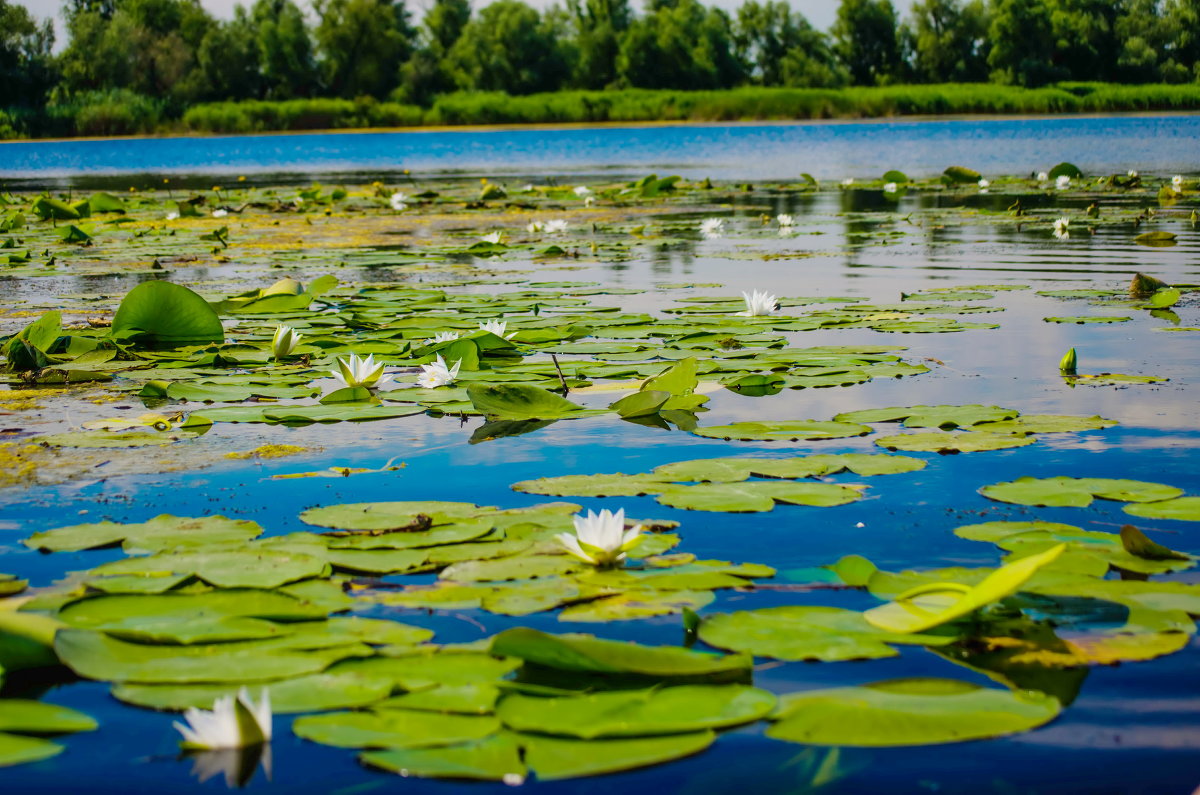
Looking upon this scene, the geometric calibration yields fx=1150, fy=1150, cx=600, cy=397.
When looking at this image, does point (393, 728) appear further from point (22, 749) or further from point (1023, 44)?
point (1023, 44)

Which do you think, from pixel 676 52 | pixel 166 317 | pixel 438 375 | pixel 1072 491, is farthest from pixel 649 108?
pixel 1072 491

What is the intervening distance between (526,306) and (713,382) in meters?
1.43

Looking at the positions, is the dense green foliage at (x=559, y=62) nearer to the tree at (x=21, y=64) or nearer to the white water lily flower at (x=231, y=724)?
the tree at (x=21, y=64)

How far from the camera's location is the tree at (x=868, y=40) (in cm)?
5700

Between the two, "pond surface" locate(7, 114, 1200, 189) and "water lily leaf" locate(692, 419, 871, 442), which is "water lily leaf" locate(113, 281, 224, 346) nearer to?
"water lily leaf" locate(692, 419, 871, 442)

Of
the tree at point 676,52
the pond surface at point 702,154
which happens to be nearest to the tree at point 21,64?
the pond surface at point 702,154

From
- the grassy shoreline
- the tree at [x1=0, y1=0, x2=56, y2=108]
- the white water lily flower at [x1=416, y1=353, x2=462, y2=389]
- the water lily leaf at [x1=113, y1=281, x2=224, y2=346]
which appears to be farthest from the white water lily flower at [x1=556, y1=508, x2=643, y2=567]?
the tree at [x1=0, y1=0, x2=56, y2=108]

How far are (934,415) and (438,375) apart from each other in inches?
47.9

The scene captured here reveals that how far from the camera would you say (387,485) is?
2.16 meters

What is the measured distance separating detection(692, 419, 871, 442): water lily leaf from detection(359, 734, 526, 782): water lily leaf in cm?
136

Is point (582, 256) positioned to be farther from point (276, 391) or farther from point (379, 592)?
point (379, 592)

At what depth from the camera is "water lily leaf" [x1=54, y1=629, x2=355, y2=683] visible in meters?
1.30

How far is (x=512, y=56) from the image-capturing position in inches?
2288

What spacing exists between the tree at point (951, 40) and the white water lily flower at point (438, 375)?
5535cm
